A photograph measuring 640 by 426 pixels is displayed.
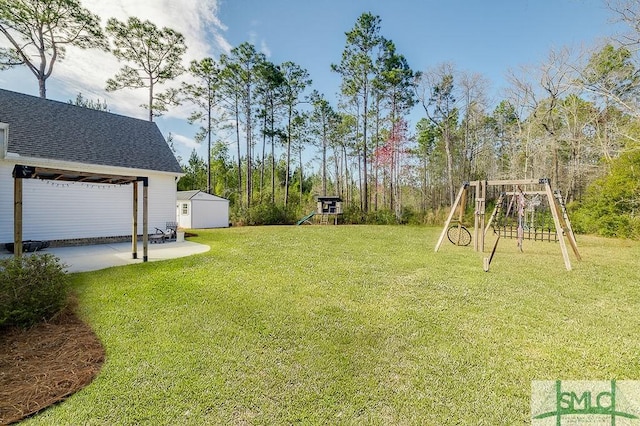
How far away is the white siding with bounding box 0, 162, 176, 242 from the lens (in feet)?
25.6

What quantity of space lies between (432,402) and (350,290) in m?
A: 2.57

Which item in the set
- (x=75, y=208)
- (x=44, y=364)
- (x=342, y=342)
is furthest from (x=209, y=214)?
(x=342, y=342)

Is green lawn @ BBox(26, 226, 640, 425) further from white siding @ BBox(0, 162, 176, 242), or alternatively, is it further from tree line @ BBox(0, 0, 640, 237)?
tree line @ BBox(0, 0, 640, 237)

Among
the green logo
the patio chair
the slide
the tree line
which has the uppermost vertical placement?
the tree line

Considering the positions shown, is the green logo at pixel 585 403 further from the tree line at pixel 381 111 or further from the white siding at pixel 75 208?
the tree line at pixel 381 111

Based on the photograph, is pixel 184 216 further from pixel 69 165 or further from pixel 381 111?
pixel 381 111

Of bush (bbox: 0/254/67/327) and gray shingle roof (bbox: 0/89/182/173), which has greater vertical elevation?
gray shingle roof (bbox: 0/89/182/173)

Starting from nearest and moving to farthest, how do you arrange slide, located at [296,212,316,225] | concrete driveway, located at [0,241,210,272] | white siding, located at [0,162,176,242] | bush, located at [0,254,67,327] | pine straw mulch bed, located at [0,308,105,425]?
pine straw mulch bed, located at [0,308,105,425], bush, located at [0,254,67,327], concrete driveway, located at [0,241,210,272], white siding, located at [0,162,176,242], slide, located at [296,212,316,225]

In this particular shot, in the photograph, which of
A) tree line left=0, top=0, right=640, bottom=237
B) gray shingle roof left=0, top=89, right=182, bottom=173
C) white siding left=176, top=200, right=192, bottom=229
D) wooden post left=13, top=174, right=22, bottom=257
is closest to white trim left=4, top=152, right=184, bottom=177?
gray shingle roof left=0, top=89, right=182, bottom=173

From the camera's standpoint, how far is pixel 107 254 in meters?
7.39

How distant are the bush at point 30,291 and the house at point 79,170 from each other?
3.11 m

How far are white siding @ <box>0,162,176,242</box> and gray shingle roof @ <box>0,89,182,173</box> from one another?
85 cm

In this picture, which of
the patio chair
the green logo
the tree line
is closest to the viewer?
the green logo

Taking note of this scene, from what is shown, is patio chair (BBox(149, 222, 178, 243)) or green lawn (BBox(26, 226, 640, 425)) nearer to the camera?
green lawn (BBox(26, 226, 640, 425))
